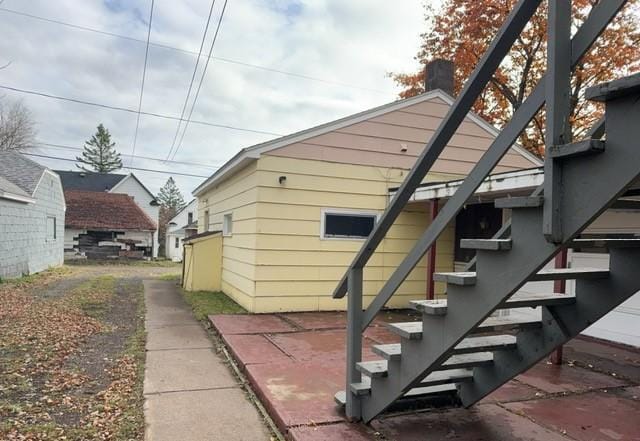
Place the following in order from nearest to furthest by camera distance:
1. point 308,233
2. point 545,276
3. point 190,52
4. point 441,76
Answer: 1. point 545,276
2. point 308,233
3. point 441,76
4. point 190,52

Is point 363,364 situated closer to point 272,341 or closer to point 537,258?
point 537,258

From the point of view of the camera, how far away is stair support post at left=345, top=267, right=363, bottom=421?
2936 mm

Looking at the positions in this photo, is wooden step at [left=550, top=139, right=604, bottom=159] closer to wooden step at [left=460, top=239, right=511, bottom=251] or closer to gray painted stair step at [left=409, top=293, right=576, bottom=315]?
wooden step at [left=460, top=239, right=511, bottom=251]

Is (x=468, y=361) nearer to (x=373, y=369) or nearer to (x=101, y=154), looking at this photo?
(x=373, y=369)

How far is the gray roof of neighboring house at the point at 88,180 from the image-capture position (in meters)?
31.5

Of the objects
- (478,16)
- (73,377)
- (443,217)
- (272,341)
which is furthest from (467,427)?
(478,16)

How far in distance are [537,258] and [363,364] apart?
1.60 meters

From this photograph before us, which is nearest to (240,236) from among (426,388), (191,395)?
(191,395)

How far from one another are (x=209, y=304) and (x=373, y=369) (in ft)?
18.3

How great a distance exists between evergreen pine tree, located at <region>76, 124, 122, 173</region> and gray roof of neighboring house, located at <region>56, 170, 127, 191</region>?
17.4 meters

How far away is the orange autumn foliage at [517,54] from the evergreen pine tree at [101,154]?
4200 cm

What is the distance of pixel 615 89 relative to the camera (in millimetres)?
1356

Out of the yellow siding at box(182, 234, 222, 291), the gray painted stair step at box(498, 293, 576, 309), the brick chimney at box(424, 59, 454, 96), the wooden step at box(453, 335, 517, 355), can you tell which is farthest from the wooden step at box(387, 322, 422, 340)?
the yellow siding at box(182, 234, 222, 291)

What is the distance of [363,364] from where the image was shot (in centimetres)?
296
